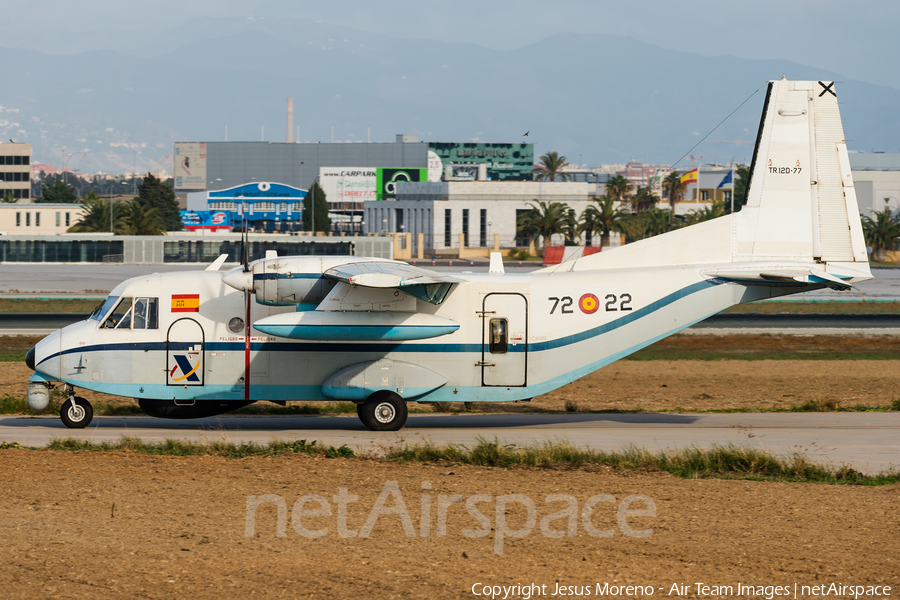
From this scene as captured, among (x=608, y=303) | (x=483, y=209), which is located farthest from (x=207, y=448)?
(x=483, y=209)

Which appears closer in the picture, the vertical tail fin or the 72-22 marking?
the 72-22 marking

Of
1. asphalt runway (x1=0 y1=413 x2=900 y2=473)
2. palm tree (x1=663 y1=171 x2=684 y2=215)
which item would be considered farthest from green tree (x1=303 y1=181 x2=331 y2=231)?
asphalt runway (x1=0 y1=413 x2=900 y2=473)

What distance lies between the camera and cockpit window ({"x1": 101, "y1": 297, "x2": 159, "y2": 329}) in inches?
745

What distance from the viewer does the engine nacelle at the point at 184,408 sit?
1981 centimetres

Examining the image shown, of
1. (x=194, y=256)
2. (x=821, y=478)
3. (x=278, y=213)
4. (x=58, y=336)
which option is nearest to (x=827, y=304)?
(x=821, y=478)

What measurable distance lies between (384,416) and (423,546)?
865 cm

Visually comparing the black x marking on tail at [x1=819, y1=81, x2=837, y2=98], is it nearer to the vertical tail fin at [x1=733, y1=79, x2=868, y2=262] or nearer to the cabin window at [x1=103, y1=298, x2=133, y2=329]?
the vertical tail fin at [x1=733, y1=79, x2=868, y2=262]

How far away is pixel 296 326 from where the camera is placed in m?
17.7

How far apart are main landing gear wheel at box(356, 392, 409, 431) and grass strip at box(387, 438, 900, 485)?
99.9 inches

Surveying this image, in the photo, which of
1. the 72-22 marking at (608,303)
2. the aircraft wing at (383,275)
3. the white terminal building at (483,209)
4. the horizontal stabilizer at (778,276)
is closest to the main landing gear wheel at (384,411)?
the aircraft wing at (383,275)

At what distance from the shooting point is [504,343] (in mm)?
18922

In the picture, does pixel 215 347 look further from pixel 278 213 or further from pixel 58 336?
pixel 278 213

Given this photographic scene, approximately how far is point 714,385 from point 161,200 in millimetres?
121198

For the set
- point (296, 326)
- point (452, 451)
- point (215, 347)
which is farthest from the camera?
point (215, 347)
